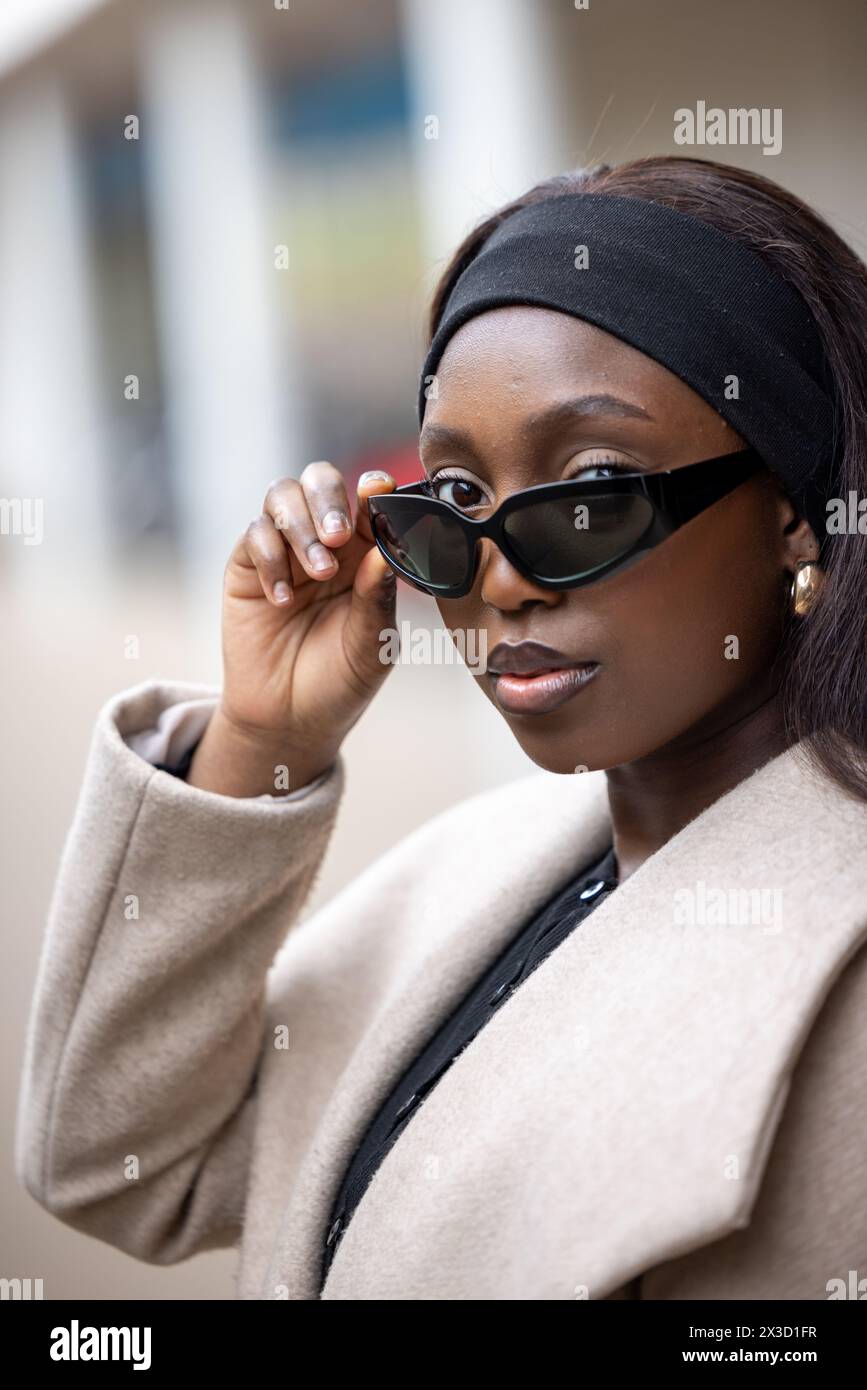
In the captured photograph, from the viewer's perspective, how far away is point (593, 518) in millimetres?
1248

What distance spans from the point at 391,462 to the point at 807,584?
4.81 metres

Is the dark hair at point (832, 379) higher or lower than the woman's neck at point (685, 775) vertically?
higher

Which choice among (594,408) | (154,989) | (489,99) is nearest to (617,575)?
(594,408)

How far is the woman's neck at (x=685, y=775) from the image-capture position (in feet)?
4.60

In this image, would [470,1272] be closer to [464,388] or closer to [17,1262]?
[464,388]

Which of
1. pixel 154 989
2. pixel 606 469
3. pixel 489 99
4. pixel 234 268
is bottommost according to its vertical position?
pixel 154 989

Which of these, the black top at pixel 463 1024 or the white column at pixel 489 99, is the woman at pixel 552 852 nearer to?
the black top at pixel 463 1024

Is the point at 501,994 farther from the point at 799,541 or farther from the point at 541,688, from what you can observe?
the point at 799,541

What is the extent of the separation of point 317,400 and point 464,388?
18.2 feet

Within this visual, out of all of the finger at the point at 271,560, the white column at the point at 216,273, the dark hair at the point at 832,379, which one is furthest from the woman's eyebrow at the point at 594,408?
the white column at the point at 216,273

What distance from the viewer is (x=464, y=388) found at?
1342 millimetres

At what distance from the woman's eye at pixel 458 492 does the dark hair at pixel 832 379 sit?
0.35 m

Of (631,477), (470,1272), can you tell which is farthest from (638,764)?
(470,1272)

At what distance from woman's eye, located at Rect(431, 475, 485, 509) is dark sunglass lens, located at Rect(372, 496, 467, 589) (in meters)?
0.03
